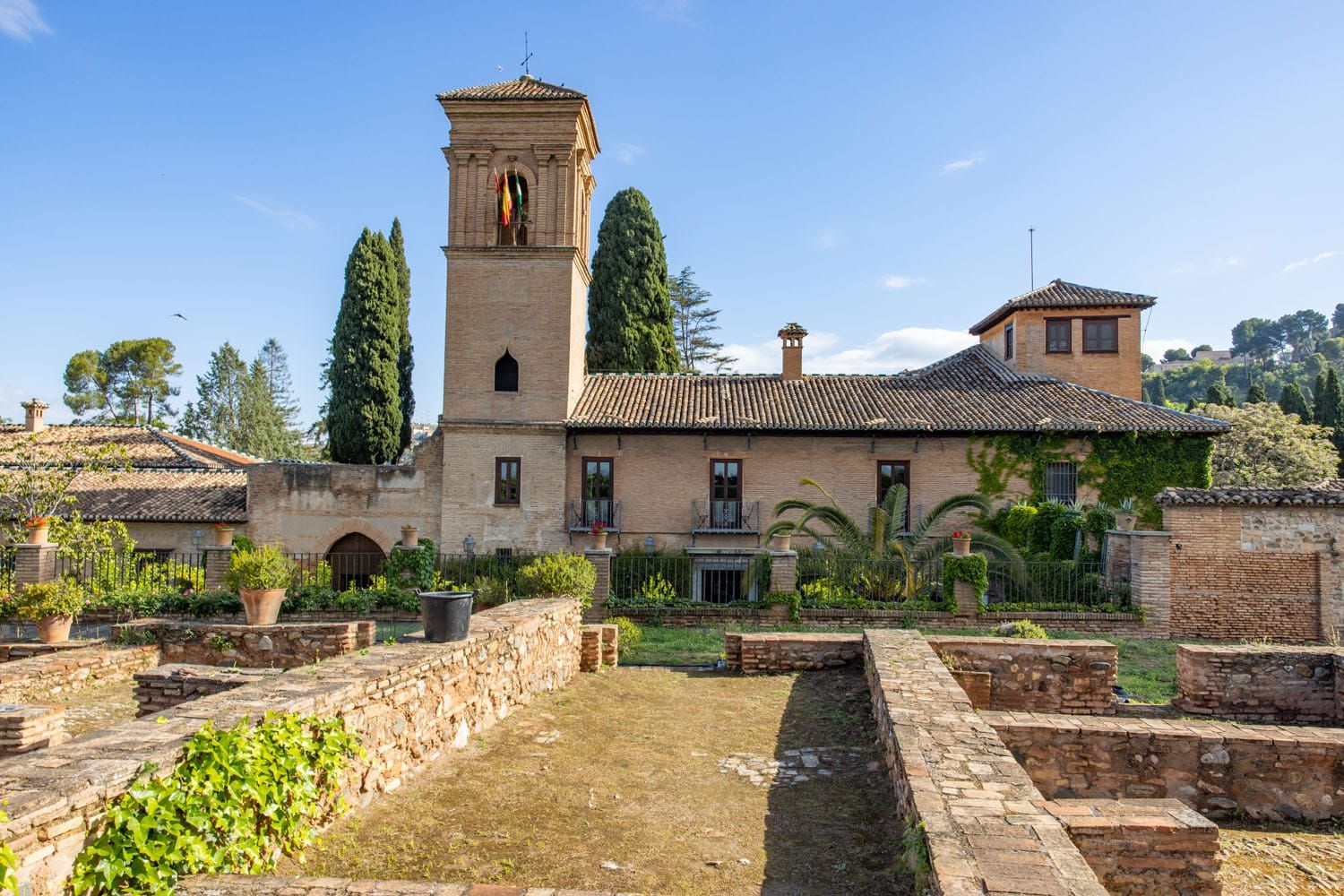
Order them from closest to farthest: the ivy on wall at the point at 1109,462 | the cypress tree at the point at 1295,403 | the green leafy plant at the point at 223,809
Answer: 1. the green leafy plant at the point at 223,809
2. the ivy on wall at the point at 1109,462
3. the cypress tree at the point at 1295,403

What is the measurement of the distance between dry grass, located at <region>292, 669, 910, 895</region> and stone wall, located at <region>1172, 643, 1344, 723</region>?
4.10 m

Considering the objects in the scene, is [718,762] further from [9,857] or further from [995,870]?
[9,857]

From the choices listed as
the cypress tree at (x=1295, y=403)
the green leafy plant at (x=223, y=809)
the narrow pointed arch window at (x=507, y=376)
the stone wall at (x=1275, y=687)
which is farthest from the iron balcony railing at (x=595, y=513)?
the cypress tree at (x=1295, y=403)

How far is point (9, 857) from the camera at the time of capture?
2.67m

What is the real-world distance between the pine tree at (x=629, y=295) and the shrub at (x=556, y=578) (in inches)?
658

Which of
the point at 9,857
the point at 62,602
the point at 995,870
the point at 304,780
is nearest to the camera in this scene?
the point at 9,857

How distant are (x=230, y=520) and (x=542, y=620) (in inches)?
655

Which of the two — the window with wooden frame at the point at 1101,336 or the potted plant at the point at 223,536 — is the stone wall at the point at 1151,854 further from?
the window with wooden frame at the point at 1101,336

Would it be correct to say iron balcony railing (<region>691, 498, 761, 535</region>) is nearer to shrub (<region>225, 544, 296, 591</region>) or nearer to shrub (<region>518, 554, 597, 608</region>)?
shrub (<region>518, 554, 597, 608</region>)

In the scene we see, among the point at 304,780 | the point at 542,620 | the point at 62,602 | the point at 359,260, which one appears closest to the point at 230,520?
the point at 359,260

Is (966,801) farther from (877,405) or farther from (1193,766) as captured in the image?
(877,405)

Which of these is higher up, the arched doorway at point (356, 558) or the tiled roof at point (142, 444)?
the tiled roof at point (142, 444)

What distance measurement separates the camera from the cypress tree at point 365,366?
25734 millimetres

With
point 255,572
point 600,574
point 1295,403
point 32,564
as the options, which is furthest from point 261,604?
point 1295,403
